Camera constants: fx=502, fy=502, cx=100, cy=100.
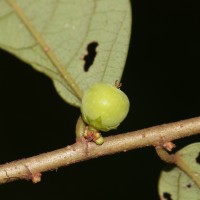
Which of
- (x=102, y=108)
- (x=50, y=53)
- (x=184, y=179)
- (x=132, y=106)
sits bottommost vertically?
(x=184, y=179)

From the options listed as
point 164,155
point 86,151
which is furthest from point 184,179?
point 86,151

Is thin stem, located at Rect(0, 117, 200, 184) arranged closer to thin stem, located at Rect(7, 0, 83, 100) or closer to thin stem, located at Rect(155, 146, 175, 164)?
thin stem, located at Rect(155, 146, 175, 164)

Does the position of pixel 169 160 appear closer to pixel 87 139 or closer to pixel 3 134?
pixel 87 139

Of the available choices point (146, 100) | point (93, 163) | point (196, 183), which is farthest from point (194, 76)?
point (196, 183)

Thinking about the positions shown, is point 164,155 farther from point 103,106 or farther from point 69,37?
point 69,37

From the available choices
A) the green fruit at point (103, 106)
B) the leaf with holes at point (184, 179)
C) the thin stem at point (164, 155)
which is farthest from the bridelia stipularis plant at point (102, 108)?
the leaf with holes at point (184, 179)

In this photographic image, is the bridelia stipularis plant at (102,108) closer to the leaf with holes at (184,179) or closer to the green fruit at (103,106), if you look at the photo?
the green fruit at (103,106)
